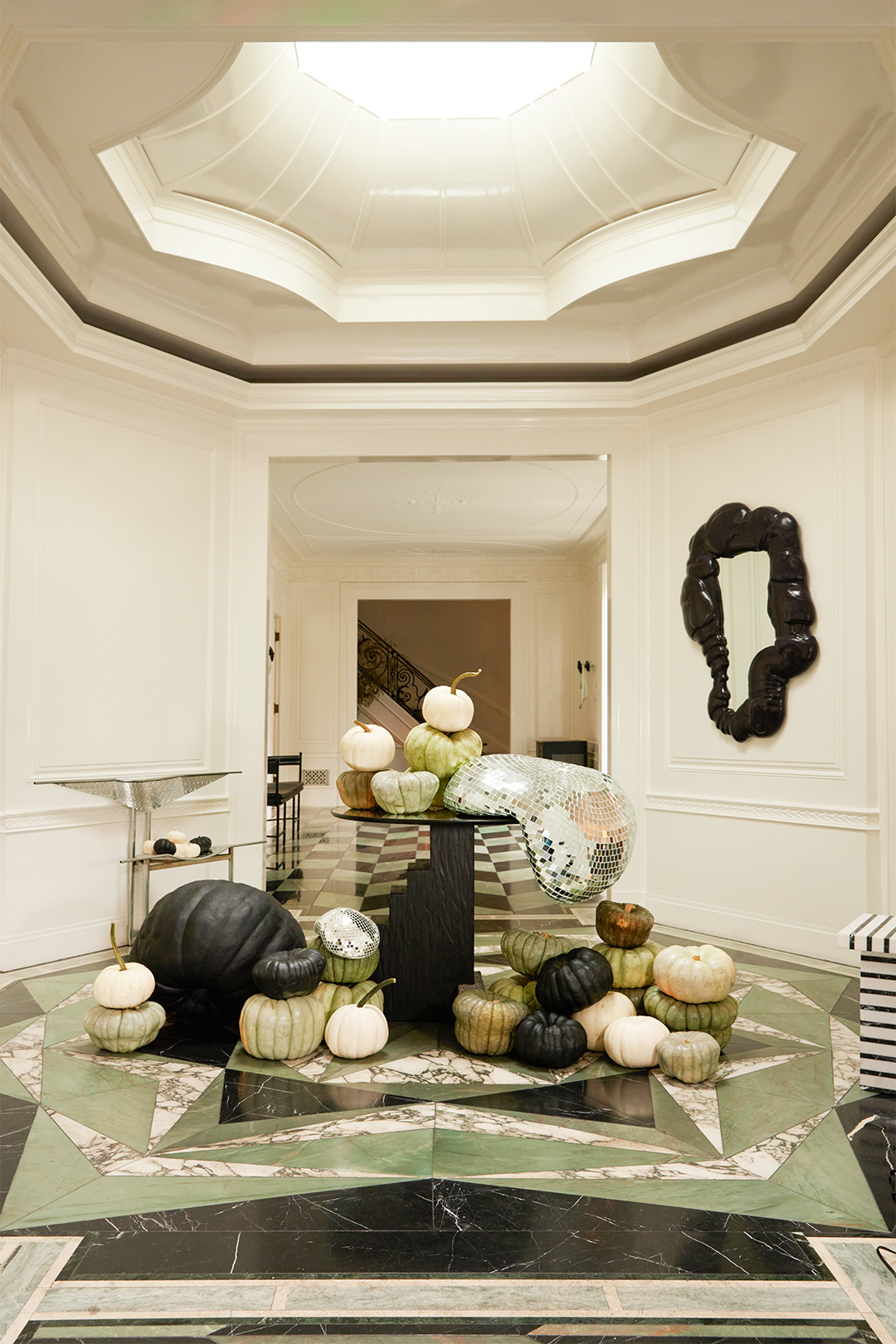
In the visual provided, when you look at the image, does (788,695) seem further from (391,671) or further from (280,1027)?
(391,671)

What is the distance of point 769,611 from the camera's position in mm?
4723

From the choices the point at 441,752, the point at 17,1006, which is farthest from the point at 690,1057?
the point at 17,1006

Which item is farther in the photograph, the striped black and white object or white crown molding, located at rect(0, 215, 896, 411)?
white crown molding, located at rect(0, 215, 896, 411)

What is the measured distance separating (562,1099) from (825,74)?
12.6 ft

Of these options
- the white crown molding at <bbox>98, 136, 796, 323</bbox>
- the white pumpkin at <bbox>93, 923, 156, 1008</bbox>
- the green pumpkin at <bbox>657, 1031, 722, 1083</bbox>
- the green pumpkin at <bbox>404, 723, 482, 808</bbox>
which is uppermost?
the white crown molding at <bbox>98, 136, 796, 323</bbox>

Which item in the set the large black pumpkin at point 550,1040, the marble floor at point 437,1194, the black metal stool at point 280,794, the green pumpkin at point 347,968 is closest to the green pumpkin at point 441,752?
the green pumpkin at point 347,968

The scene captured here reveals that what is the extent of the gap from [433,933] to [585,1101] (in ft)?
2.95

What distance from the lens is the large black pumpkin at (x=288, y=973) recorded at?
9.62ft

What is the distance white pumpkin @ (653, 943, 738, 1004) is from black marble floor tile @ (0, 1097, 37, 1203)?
2.19 m

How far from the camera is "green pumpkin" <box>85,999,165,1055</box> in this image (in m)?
3.05

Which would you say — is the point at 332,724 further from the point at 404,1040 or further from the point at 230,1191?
the point at 230,1191

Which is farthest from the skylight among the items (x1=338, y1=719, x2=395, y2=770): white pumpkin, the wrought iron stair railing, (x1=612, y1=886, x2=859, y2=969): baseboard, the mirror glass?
the wrought iron stair railing

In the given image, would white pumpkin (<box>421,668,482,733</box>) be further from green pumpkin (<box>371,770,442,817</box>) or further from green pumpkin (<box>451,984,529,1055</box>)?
green pumpkin (<box>451,984,529,1055</box>)

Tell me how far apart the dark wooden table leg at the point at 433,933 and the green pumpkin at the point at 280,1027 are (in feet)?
1.34
